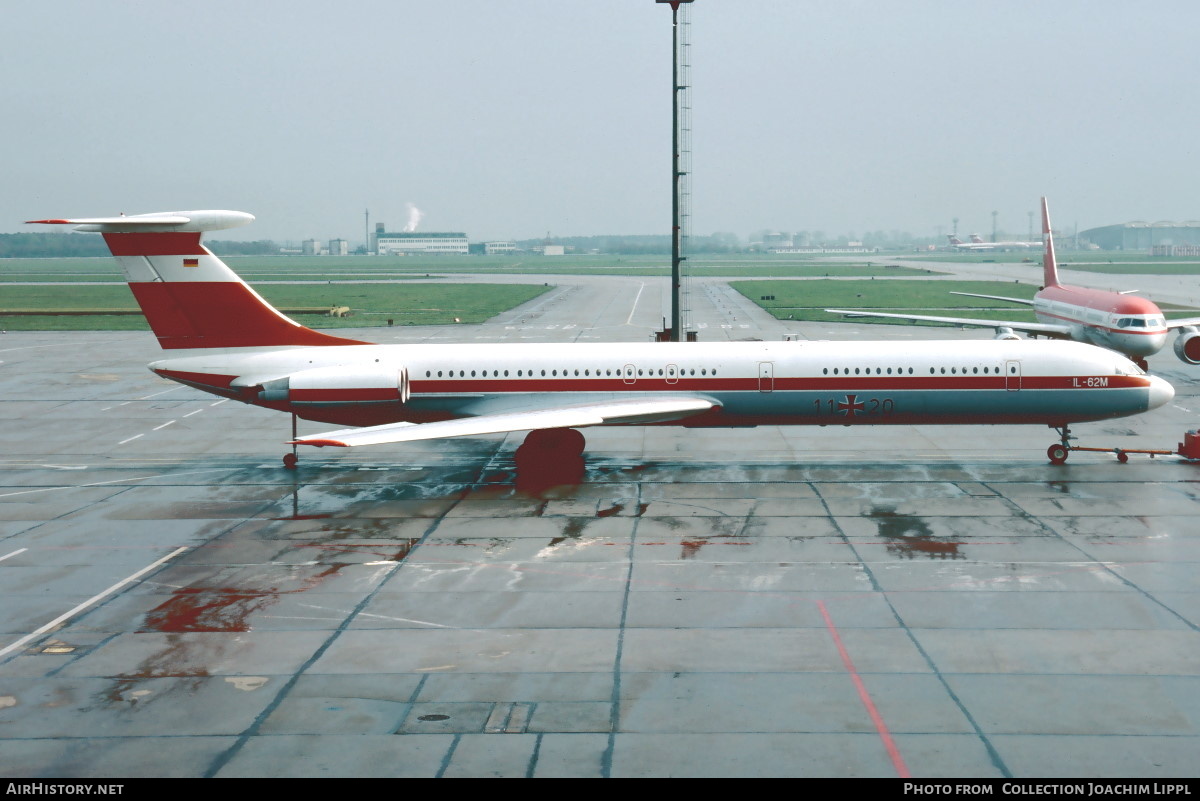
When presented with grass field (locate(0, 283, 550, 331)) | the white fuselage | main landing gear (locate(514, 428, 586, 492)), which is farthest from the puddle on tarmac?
grass field (locate(0, 283, 550, 331))

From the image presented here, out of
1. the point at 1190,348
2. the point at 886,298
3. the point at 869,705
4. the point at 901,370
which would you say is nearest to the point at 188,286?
the point at 901,370

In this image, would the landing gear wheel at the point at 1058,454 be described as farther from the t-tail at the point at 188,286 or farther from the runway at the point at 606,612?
the t-tail at the point at 188,286

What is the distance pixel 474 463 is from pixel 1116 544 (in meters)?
16.3

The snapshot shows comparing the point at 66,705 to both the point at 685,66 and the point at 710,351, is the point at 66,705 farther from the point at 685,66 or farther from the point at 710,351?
the point at 685,66

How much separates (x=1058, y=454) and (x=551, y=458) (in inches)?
540

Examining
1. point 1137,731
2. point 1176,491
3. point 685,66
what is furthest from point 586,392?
point 685,66

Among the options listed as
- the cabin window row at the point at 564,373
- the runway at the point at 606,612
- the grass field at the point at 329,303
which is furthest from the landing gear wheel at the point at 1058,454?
the grass field at the point at 329,303

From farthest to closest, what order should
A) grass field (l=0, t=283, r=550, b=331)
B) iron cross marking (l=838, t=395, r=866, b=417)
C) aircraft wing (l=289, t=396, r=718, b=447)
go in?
grass field (l=0, t=283, r=550, b=331) < iron cross marking (l=838, t=395, r=866, b=417) < aircraft wing (l=289, t=396, r=718, b=447)

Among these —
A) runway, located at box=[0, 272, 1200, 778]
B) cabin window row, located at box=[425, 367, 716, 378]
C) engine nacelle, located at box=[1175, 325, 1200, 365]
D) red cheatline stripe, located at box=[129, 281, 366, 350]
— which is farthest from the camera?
engine nacelle, located at box=[1175, 325, 1200, 365]

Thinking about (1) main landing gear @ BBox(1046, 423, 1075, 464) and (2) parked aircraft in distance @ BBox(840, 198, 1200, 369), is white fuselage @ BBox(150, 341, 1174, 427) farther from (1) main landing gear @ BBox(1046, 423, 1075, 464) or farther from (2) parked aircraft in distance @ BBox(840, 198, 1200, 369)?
(2) parked aircraft in distance @ BBox(840, 198, 1200, 369)

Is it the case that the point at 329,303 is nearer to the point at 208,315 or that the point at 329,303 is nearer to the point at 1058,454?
the point at 208,315

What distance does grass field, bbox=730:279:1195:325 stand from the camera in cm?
7650

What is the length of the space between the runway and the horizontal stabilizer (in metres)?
6.55

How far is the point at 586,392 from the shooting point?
1091 inches
